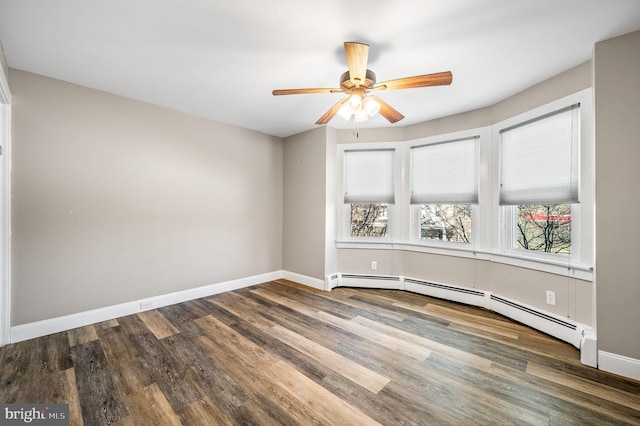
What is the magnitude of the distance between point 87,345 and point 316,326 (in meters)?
2.15

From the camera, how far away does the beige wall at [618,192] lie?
6.40 feet

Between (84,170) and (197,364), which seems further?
(84,170)

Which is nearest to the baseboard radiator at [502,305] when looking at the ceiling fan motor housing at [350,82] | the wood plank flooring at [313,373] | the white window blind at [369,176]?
the wood plank flooring at [313,373]

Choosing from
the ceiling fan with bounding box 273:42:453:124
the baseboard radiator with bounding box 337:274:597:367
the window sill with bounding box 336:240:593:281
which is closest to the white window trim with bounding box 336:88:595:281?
the window sill with bounding box 336:240:593:281

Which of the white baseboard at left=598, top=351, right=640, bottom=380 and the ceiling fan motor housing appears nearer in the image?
the white baseboard at left=598, top=351, right=640, bottom=380

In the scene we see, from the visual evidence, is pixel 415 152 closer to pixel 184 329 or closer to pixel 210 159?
pixel 210 159

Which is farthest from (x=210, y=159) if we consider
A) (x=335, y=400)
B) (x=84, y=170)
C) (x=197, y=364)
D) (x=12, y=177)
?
Result: (x=335, y=400)

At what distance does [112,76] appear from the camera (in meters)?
2.59

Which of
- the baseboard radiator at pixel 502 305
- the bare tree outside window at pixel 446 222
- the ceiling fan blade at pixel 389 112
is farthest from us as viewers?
the bare tree outside window at pixel 446 222

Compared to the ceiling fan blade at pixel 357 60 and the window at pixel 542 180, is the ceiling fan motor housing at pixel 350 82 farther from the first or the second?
the window at pixel 542 180

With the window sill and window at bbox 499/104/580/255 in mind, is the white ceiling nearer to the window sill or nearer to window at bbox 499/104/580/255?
window at bbox 499/104/580/255

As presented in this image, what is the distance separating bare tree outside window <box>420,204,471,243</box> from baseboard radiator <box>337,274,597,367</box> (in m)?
0.69

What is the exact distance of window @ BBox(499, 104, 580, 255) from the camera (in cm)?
253

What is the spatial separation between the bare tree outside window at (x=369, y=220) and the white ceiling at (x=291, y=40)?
6.00 feet
